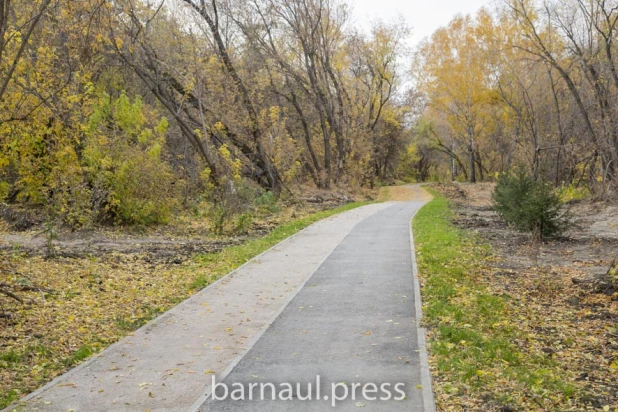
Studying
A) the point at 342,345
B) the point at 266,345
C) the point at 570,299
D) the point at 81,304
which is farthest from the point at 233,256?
the point at 570,299

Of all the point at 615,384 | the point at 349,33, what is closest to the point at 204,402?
the point at 615,384

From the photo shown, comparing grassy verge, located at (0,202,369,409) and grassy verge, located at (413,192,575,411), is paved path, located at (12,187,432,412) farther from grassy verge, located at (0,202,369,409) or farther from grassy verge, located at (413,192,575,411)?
grassy verge, located at (0,202,369,409)

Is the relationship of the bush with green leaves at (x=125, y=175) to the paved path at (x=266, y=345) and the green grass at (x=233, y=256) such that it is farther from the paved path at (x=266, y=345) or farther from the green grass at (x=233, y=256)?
the paved path at (x=266, y=345)

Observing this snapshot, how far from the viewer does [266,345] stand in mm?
7629

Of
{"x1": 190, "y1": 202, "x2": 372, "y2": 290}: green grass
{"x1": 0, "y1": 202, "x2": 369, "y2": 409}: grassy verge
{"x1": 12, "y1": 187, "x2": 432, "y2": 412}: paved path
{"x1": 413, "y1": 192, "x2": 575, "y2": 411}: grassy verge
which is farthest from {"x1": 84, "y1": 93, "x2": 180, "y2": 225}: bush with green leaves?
{"x1": 413, "y1": 192, "x2": 575, "y2": 411}: grassy verge

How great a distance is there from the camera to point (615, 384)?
20.0ft

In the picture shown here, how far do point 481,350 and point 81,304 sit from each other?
6.37 meters

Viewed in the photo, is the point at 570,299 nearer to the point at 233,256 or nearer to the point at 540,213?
the point at 540,213

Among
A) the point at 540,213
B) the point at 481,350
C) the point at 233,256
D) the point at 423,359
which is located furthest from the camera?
the point at 540,213

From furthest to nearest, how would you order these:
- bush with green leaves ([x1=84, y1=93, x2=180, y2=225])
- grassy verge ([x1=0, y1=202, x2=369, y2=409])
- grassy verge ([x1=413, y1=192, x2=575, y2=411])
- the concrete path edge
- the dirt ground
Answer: bush with green leaves ([x1=84, y1=93, x2=180, y2=225])
grassy verge ([x1=0, y1=202, x2=369, y2=409])
the dirt ground
grassy verge ([x1=413, y1=192, x2=575, y2=411])
the concrete path edge

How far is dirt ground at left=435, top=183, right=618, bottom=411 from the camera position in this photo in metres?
6.48

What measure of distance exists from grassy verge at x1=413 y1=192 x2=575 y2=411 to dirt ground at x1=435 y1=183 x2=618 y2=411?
0.48 feet

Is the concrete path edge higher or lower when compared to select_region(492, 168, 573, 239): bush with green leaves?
lower

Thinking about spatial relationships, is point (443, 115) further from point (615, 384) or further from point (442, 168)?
point (615, 384)
